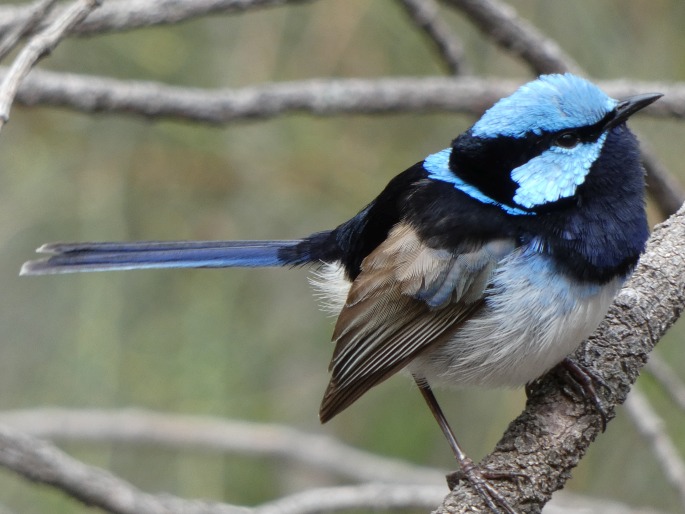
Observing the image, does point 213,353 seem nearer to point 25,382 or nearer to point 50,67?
point 25,382

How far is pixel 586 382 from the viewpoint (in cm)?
248

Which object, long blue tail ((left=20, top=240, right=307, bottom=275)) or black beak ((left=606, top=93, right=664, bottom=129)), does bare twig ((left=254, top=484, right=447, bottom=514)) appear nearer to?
long blue tail ((left=20, top=240, right=307, bottom=275))

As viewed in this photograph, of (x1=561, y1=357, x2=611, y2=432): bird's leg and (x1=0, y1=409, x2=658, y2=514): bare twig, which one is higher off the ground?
(x1=561, y1=357, x2=611, y2=432): bird's leg

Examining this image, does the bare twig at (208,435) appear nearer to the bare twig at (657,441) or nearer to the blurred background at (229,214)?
the blurred background at (229,214)

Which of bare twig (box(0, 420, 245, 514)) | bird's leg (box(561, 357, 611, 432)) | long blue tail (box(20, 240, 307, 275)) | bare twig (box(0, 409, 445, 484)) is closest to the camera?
bird's leg (box(561, 357, 611, 432))

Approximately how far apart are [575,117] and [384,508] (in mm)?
1397

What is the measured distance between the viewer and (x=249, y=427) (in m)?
4.01

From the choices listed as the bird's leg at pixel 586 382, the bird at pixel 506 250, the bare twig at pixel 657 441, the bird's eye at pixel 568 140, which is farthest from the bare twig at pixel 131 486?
the bird's eye at pixel 568 140


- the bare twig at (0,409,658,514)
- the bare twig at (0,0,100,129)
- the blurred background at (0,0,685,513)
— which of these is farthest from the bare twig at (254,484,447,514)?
the bare twig at (0,0,100,129)

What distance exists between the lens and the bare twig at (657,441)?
10.2ft

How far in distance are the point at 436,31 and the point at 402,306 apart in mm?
1358

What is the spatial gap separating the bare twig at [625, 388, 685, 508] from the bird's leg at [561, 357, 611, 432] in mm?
786

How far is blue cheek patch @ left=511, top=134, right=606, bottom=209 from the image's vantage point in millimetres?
2609

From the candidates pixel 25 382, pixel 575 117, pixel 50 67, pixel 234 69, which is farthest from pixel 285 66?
pixel 575 117
